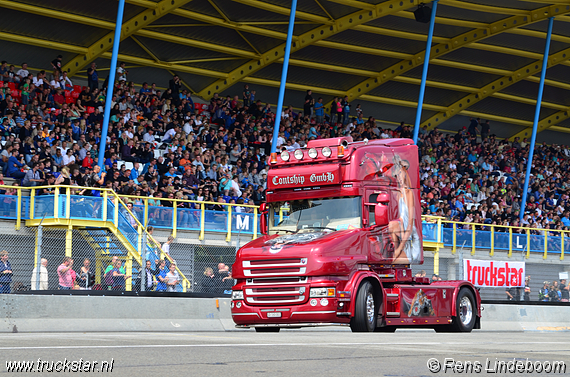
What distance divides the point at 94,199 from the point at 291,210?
7828mm

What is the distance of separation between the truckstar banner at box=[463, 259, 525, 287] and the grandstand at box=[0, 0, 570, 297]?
77 centimetres

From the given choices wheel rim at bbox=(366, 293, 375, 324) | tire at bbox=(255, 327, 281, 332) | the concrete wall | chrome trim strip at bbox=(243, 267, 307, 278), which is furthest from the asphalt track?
the concrete wall

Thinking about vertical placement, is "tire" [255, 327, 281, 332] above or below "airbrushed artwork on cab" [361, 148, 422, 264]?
below

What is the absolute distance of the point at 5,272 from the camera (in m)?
16.5

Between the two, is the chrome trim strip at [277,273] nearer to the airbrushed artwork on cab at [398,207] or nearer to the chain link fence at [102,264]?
the airbrushed artwork on cab at [398,207]

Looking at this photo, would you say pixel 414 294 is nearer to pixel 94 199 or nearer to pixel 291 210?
pixel 291 210

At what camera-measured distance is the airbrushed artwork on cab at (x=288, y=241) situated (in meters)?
14.8

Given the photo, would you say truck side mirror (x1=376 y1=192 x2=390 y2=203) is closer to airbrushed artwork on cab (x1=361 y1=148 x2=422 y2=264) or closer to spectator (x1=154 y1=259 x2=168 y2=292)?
airbrushed artwork on cab (x1=361 y1=148 x2=422 y2=264)

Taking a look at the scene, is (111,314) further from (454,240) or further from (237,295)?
(454,240)

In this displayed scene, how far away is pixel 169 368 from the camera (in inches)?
292

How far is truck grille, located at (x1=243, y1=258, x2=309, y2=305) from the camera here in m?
14.6

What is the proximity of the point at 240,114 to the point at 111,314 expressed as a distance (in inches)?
825

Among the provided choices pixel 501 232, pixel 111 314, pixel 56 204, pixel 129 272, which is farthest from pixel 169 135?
pixel 111 314

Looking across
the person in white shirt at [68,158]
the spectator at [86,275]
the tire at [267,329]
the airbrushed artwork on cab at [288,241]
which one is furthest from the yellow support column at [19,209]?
the airbrushed artwork on cab at [288,241]
